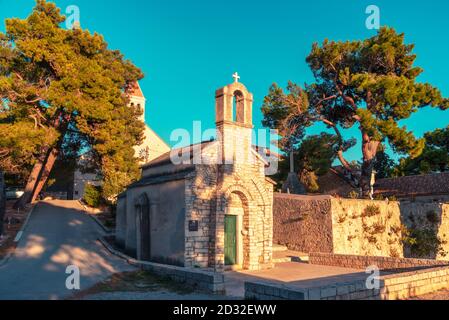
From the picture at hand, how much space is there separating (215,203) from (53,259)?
715cm

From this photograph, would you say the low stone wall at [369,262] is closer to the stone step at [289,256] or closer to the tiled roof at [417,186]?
the stone step at [289,256]

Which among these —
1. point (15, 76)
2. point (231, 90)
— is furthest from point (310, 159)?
point (15, 76)

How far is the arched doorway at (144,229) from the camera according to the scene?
55.4ft

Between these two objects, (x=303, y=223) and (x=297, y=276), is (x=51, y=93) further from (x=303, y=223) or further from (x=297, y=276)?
(x=297, y=276)

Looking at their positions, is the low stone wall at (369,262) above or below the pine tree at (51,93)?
below

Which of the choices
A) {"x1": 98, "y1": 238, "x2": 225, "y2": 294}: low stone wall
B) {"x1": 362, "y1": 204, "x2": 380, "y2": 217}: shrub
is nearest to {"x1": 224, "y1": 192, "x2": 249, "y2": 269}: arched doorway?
{"x1": 98, "y1": 238, "x2": 225, "y2": 294}: low stone wall

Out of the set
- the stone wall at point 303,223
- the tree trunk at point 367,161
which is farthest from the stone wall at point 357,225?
the tree trunk at point 367,161

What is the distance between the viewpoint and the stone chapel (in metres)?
14.8

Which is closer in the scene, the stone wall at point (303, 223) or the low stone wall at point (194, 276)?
the low stone wall at point (194, 276)

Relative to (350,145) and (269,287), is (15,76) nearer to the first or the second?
(269,287)

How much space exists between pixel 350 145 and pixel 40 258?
26335 millimetres

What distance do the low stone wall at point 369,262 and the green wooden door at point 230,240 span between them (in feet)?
12.9

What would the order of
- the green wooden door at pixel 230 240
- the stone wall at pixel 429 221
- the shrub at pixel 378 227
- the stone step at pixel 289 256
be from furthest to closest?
1. the stone wall at pixel 429 221
2. the shrub at pixel 378 227
3. the stone step at pixel 289 256
4. the green wooden door at pixel 230 240

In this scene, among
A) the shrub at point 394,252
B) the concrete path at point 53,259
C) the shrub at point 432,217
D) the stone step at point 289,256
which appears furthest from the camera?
the shrub at point 432,217
